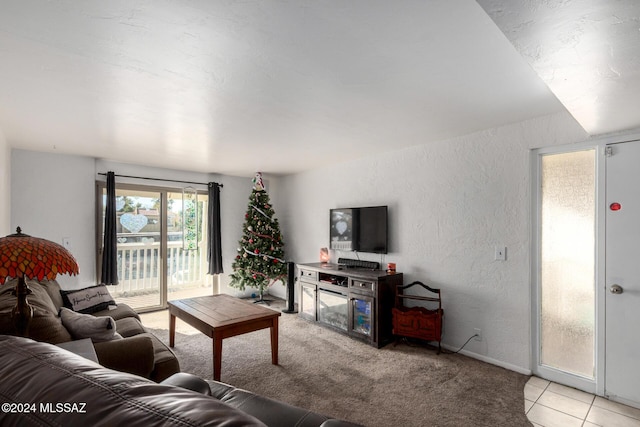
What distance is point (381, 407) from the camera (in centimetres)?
239

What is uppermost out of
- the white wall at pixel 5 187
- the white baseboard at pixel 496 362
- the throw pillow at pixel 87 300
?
the white wall at pixel 5 187

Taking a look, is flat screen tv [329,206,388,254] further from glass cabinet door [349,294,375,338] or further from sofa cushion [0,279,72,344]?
sofa cushion [0,279,72,344]

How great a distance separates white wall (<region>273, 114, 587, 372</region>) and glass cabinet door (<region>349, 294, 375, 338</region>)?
2.01ft

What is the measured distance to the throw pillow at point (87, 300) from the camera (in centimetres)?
323

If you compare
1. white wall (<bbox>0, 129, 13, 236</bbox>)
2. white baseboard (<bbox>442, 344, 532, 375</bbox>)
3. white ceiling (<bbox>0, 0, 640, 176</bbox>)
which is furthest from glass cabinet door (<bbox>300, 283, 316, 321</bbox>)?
white wall (<bbox>0, 129, 13, 236</bbox>)

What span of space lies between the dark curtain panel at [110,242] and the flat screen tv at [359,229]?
316cm

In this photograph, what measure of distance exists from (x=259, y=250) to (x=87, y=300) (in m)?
2.57

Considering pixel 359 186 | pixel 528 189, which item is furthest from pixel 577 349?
pixel 359 186

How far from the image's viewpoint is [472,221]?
3.30m

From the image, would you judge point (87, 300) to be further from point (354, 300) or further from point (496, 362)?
point (496, 362)

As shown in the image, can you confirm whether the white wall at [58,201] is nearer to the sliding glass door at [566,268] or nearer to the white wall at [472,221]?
the white wall at [472,221]

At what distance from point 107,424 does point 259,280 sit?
16.2ft

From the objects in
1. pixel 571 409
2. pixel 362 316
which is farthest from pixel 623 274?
pixel 362 316

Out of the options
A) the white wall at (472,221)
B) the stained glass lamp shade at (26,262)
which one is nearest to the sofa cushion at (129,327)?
the stained glass lamp shade at (26,262)
